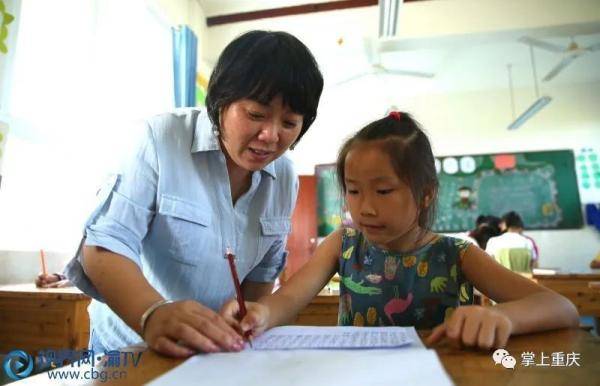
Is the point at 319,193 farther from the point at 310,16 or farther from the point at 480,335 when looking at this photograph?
the point at 480,335

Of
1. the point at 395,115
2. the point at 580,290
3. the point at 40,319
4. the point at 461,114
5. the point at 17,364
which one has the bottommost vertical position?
the point at 580,290

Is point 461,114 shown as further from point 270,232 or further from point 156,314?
point 156,314

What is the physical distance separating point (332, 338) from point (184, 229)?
1.43 feet

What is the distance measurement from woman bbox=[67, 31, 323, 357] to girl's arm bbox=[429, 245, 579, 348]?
42 centimetres

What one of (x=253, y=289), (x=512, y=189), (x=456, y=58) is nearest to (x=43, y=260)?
(x=253, y=289)

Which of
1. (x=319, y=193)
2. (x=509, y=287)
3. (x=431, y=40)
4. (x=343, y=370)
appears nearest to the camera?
(x=343, y=370)

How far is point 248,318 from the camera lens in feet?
2.17

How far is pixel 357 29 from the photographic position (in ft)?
13.2

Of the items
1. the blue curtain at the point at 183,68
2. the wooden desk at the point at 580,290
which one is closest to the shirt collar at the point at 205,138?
the blue curtain at the point at 183,68

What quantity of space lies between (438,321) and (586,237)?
5.72 m

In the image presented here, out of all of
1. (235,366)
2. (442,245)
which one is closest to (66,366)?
(235,366)

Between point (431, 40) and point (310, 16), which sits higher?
point (310, 16)

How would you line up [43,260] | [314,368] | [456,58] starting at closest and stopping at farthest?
1. [314,368]
2. [43,260]
3. [456,58]

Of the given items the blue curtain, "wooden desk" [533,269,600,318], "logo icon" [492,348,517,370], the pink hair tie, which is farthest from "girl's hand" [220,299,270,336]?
the blue curtain
